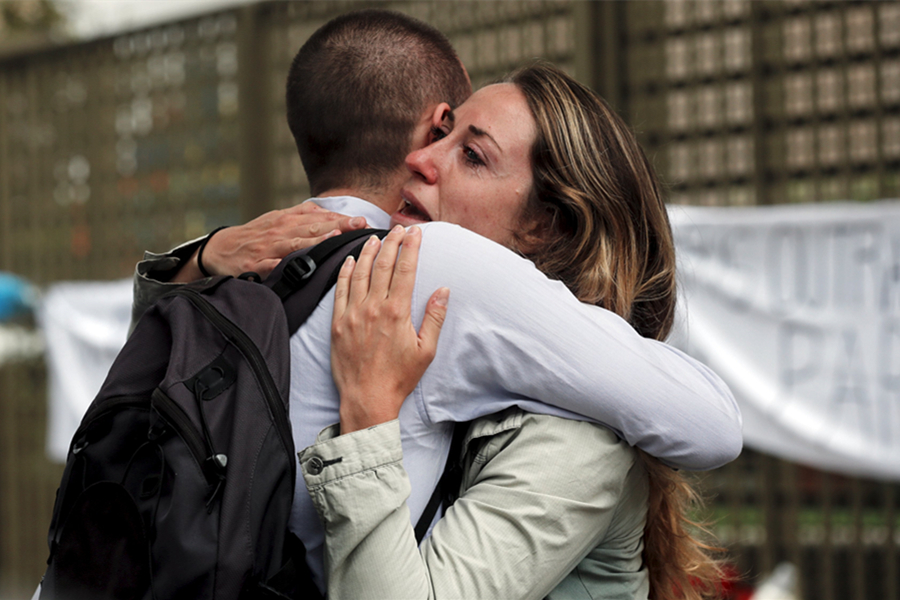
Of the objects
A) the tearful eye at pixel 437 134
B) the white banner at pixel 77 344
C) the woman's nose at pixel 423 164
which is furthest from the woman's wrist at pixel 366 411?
the white banner at pixel 77 344

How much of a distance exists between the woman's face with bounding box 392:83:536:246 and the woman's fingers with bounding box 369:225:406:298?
0.24 m

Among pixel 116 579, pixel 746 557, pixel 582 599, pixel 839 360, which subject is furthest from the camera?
pixel 746 557

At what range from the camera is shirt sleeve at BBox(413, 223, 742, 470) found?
107 cm

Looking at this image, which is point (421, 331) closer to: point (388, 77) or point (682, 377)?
point (682, 377)

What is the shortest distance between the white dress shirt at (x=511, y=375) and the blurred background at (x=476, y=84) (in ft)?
3.33

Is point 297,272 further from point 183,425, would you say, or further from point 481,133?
point 481,133

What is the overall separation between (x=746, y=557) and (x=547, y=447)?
275 centimetres

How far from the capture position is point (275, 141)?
14.9 feet

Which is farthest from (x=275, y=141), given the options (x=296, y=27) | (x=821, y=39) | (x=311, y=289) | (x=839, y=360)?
(x=311, y=289)

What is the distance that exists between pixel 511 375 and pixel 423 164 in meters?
0.49

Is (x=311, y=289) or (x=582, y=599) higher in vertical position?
(x=311, y=289)

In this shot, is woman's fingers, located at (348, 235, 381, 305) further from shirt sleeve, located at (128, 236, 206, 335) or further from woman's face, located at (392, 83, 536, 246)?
shirt sleeve, located at (128, 236, 206, 335)

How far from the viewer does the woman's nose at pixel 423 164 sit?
141 centimetres

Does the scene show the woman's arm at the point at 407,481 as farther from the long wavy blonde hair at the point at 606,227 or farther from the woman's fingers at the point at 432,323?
the long wavy blonde hair at the point at 606,227
